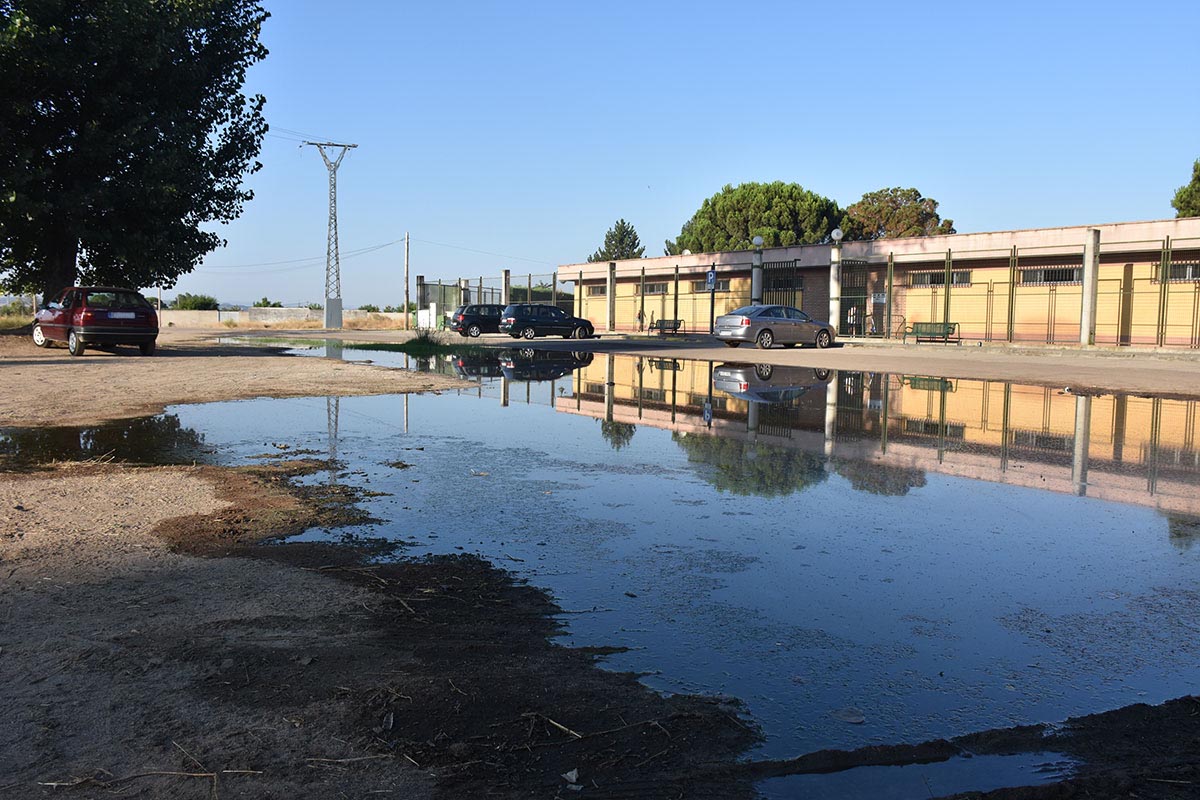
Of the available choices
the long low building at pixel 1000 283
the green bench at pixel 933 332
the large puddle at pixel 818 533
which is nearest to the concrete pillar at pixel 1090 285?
the long low building at pixel 1000 283

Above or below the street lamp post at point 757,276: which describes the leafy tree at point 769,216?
above

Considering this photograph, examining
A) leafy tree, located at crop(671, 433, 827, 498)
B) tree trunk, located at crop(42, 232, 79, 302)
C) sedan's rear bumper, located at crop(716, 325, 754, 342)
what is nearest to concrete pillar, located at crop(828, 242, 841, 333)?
sedan's rear bumper, located at crop(716, 325, 754, 342)

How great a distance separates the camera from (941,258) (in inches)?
1645

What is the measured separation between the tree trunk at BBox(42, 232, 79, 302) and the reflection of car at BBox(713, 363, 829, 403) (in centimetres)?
1999

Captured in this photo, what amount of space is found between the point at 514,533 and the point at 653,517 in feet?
3.45

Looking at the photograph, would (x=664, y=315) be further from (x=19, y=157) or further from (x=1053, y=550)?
(x=1053, y=550)

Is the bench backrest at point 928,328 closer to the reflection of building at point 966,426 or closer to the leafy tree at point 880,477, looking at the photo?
the reflection of building at point 966,426

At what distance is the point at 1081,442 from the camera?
33.2 feet

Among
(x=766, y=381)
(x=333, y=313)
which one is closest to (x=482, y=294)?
(x=333, y=313)

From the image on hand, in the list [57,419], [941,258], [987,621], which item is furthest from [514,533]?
[941,258]

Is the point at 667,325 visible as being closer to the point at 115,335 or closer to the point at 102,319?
the point at 115,335

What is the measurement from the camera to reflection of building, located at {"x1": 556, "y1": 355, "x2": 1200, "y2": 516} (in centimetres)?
820

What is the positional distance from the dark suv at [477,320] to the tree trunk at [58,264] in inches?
769

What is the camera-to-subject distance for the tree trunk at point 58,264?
2742cm
